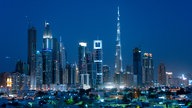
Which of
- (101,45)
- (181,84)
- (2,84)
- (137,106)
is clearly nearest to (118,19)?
(101,45)

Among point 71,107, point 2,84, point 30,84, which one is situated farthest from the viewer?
point 30,84

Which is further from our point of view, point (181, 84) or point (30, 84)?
point (181, 84)

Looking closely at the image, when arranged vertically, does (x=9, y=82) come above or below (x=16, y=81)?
below

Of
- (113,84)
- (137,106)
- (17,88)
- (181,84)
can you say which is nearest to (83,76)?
(113,84)

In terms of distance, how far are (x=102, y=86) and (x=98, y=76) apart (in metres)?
1.69

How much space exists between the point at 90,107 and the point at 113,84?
43435 millimetres

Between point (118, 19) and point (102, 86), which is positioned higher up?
point (118, 19)

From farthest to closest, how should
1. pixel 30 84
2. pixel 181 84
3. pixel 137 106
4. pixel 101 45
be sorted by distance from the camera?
pixel 181 84 → pixel 101 45 → pixel 30 84 → pixel 137 106

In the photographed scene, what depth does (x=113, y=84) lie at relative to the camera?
62656mm

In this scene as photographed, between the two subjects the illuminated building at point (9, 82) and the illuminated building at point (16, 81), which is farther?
the illuminated building at point (16, 81)

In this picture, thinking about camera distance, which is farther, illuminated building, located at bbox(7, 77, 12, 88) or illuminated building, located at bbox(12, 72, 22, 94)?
illuminated building, located at bbox(12, 72, 22, 94)

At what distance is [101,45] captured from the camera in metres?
60.2

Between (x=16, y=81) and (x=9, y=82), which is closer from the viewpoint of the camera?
(x=9, y=82)

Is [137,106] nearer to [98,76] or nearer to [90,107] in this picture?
[90,107]
